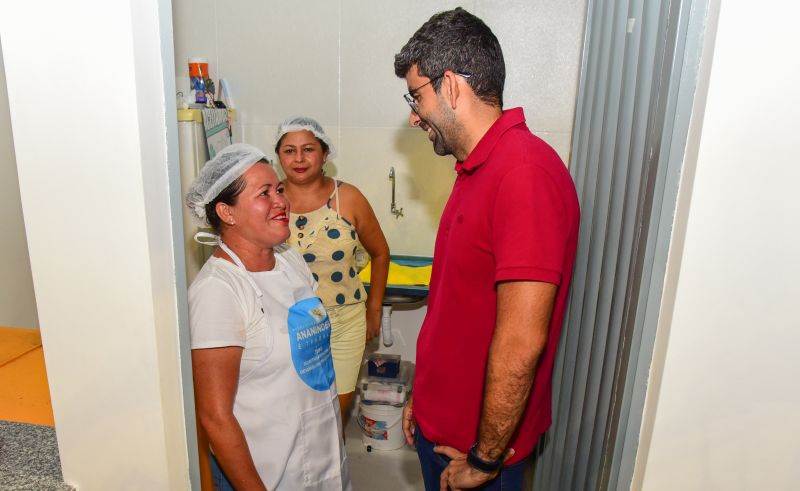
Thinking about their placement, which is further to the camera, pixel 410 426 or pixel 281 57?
pixel 281 57

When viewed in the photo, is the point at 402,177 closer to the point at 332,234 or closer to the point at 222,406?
the point at 332,234

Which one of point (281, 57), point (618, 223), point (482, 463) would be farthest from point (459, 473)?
point (281, 57)

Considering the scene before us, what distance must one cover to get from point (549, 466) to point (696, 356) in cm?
155

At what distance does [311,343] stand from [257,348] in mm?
175

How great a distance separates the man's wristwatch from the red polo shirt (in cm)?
10

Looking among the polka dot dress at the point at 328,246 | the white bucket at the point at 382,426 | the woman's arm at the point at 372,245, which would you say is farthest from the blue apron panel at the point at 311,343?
the white bucket at the point at 382,426

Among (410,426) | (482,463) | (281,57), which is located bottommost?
(410,426)

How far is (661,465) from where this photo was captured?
0.74 m

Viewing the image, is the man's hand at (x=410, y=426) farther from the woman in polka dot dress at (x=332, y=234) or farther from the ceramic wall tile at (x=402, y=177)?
the ceramic wall tile at (x=402, y=177)

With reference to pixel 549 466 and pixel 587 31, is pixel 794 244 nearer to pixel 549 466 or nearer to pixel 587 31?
pixel 549 466

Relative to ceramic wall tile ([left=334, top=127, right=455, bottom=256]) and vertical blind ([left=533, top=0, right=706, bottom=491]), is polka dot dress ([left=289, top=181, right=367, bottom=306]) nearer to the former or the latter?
ceramic wall tile ([left=334, top=127, right=455, bottom=256])

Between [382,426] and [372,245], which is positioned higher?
[372,245]

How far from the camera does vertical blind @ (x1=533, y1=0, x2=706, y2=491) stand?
2.50 feet

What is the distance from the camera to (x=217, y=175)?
1.45 metres
